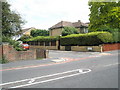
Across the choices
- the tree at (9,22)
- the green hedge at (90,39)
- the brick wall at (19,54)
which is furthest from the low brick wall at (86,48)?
the tree at (9,22)

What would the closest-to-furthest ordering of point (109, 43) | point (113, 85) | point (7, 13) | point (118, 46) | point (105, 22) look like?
1. point (113, 85)
2. point (7, 13)
3. point (105, 22)
4. point (109, 43)
5. point (118, 46)

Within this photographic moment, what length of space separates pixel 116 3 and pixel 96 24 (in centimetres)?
454

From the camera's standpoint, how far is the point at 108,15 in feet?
59.0

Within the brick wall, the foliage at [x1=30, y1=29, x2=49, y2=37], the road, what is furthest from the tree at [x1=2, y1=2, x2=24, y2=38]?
the foliage at [x1=30, y1=29, x2=49, y2=37]

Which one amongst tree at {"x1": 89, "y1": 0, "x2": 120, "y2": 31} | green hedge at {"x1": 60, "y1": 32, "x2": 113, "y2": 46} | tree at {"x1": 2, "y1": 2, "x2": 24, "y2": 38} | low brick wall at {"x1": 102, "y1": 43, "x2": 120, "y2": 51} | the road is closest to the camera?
the road

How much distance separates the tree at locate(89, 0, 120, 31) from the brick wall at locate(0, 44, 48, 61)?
11.5 m

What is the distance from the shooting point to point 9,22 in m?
17.4

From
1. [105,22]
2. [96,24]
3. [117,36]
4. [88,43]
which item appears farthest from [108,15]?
[117,36]

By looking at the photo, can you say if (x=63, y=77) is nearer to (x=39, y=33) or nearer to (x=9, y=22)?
(x=9, y=22)

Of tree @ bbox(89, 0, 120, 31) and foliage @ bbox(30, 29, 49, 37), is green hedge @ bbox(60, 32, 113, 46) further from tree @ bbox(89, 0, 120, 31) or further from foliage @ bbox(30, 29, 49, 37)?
foliage @ bbox(30, 29, 49, 37)

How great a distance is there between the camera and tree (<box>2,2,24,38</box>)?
1603cm

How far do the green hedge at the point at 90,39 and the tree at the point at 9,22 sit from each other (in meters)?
12.5

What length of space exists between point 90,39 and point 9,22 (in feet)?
51.3

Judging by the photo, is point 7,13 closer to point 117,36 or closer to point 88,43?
point 88,43
